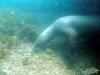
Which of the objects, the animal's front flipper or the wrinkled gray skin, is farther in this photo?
the animal's front flipper

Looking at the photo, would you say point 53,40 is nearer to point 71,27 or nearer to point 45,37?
point 45,37

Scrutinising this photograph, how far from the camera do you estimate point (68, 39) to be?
3.32 metres

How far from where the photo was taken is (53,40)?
139 inches

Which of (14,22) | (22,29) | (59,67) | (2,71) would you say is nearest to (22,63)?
(2,71)

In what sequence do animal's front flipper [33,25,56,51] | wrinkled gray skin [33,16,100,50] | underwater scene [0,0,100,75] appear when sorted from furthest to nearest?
animal's front flipper [33,25,56,51] → wrinkled gray skin [33,16,100,50] → underwater scene [0,0,100,75]

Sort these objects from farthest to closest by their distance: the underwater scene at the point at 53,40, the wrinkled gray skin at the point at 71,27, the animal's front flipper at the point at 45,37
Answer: the animal's front flipper at the point at 45,37
the wrinkled gray skin at the point at 71,27
the underwater scene at the point at 53,40

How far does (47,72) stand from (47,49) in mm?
558

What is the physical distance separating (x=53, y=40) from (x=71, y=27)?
0.41 meters

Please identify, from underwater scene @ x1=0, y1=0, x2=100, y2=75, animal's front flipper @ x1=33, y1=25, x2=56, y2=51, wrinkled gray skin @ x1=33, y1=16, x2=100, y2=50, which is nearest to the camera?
underwater scene @ x1=0, y1=0, x2=100, y2=75

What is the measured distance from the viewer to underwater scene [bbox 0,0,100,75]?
9.76 feet

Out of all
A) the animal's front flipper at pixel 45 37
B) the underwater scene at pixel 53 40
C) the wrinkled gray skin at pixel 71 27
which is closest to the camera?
the underwater scene at pixel 53 40

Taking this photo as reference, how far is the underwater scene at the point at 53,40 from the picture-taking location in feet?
9.76

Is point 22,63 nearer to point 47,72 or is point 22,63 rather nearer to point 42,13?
point 47,72

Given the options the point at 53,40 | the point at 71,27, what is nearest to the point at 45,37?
the point at 53,40
